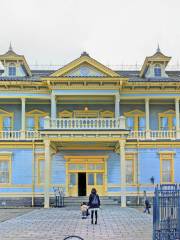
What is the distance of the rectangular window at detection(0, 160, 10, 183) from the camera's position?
33.8 m

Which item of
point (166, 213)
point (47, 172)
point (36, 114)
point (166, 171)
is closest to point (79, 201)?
point (47, 172)

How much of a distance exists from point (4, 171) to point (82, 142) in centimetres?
626

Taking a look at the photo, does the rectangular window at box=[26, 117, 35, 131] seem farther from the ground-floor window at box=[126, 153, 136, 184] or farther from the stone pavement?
the stone pavement

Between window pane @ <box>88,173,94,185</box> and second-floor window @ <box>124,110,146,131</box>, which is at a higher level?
second-floor window @ <box>124,110,146,131</box>

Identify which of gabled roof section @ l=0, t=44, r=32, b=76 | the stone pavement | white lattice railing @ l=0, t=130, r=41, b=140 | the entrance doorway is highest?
gabled roof section @ l=0, t=44, r=32, b=76

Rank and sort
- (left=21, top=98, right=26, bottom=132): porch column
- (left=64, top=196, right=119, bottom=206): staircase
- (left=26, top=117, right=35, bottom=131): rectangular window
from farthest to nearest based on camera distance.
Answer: (left=26, top=117, right=35, bottom=131): rectangular window
(left=21, top=98, right=26, bottom=132): porch column
(left=64, top=196, right=119, bottom=206): staircase

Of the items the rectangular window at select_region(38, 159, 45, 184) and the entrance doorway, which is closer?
the rectangular window at select_region(38, 159, 45, 184)

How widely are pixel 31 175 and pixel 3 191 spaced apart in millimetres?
2247

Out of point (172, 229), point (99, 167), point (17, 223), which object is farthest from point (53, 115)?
point (172, 229)

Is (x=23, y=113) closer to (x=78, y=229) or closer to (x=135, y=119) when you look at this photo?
(x=135, y=119)

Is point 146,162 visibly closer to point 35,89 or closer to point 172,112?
point 172,112

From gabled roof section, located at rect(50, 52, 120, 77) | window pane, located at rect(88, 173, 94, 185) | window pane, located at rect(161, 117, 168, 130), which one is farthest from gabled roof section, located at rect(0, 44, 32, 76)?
window pane, located at rect(161, 117, 168, 130)

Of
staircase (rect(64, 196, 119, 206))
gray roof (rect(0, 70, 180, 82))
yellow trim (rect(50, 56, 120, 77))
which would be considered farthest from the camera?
→ gray roof (rect(0, 70, 180, 82))

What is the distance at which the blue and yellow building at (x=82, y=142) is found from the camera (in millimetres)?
33844
